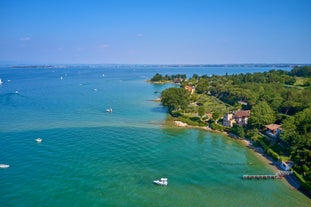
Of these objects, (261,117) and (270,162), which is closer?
(270,162)

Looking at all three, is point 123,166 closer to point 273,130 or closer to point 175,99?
point 273,130

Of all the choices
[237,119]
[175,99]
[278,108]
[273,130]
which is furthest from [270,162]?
[175,99]

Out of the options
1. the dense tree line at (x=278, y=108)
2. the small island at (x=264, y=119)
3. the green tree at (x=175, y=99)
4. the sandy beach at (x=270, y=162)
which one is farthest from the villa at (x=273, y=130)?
the green tree at (x=175, y=99)

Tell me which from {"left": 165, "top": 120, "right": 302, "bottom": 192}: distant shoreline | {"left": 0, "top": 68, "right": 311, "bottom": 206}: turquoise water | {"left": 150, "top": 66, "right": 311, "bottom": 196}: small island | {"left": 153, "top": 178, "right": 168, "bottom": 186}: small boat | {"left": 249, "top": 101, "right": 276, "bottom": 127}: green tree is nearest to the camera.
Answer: {"left": 0, "top": 68, "right": 311, "bottom": 206}: turquoise water

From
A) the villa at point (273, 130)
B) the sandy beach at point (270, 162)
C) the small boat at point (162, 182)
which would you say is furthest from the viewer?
the villa at point (273, 130)

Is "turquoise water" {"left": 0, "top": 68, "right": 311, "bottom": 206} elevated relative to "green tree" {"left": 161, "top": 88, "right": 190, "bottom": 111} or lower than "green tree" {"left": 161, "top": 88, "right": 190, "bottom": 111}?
lower

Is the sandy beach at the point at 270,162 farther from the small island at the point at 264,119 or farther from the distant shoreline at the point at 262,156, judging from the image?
the small island at the point at 264,119

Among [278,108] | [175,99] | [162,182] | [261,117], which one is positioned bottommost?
[162,182]

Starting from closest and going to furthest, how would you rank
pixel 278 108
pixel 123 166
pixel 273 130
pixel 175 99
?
pixel 123 166 < pixel 273 130 < pixel 278 108 < pixel 175 99

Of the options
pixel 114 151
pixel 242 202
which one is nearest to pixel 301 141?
pixel 242 202

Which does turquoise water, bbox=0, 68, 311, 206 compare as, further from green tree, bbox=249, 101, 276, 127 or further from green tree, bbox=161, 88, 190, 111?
green tree, bbox=161, 88, 190, 111

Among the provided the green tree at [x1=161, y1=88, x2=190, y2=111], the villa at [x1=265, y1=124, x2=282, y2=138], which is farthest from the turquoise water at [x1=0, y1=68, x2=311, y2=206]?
the green tree at [x1=161, y1=88, x2=190, y2=111]
